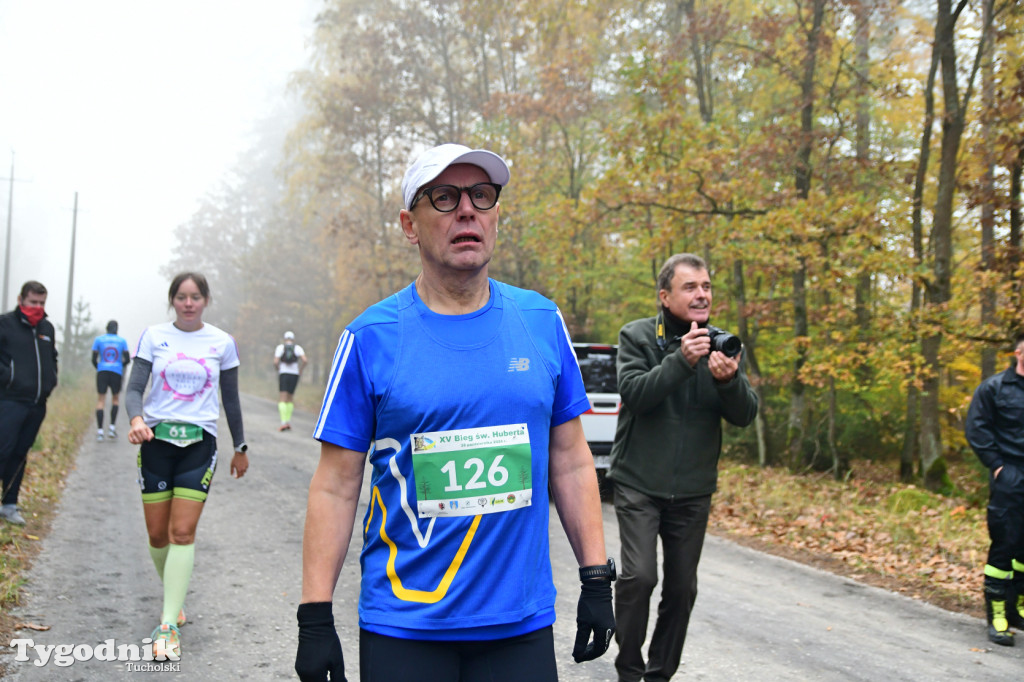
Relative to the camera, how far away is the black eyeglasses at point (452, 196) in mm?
2268

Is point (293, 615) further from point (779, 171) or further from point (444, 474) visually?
point (779, 171)

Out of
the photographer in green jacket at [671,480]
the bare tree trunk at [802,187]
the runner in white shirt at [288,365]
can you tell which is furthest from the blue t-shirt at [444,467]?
the runner in white shirt at [288,365]

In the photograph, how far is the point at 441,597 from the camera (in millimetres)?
2111

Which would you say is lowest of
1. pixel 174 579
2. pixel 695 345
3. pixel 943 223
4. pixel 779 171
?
pixel 174 579

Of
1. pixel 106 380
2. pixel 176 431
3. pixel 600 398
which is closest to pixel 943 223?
pixel 600 398

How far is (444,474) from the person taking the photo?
2.15 m

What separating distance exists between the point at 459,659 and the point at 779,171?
1314 centimetres

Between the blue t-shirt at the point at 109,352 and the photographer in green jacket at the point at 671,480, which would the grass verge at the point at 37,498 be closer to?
the blue t-shirt at the point at 109,352

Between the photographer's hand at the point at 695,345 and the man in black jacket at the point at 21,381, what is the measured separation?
656 cm

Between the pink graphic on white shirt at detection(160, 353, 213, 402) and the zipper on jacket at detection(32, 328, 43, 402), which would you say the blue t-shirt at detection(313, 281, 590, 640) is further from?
the zipper on jacket at detection(32, 328, 43, 402)

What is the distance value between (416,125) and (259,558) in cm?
2126

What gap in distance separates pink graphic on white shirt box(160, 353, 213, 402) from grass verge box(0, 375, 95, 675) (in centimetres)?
173

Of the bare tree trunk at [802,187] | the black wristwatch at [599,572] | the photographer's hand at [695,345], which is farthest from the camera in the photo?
the bare tree trunk at [802,187]

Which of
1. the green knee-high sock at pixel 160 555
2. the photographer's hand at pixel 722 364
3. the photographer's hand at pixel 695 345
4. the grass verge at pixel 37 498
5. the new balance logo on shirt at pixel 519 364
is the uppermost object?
the photographer's hand at pixel 695 345
